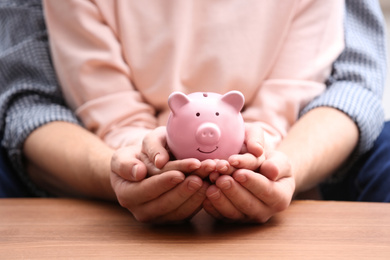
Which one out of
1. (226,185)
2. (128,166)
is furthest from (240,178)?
(128,166)

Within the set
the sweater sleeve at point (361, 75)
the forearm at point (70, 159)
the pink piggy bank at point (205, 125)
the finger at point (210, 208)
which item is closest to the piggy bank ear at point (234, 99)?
the pink piggy bank at point (205, 125)

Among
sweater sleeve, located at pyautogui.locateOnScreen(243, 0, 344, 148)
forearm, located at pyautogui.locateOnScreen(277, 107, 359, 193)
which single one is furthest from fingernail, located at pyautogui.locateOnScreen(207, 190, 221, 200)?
sweater sleeve, located at pyautogui.locateOnScreen(243, 0, 344, 148)

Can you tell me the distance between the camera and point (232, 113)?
0.53 meters

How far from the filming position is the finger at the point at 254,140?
54cm

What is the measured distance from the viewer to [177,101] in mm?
526

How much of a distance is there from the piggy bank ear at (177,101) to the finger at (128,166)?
0.24 feet

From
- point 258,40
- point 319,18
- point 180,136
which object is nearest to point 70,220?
point 180,136

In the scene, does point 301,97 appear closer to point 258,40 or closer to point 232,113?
point 258,40

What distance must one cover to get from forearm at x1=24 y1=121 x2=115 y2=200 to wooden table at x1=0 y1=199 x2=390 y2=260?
0.16ft

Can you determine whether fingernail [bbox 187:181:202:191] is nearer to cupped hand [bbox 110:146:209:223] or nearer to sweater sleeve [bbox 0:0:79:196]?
cupped hand [bbox 110:146:209:223]

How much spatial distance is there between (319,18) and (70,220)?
51 centimetres

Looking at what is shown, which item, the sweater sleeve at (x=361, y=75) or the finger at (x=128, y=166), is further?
the sweater sleeve at (x=361, y=75)

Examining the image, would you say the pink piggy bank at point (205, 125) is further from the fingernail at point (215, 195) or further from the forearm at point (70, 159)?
the forearm at point (70, 159)

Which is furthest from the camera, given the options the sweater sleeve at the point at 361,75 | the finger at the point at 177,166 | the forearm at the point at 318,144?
the sweater sleeve at the point at 361,75
